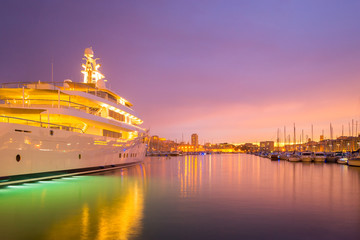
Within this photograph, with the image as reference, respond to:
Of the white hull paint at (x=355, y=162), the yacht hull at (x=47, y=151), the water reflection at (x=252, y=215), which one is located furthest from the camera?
the white hull paint at (x=355, y=162)

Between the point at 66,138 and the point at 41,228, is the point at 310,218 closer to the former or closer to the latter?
the point at 41,228

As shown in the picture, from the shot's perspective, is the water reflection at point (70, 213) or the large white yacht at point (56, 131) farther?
the large white yacht at point (56, 131)

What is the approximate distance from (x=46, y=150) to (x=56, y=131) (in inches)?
57.0

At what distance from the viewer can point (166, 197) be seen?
1359cm

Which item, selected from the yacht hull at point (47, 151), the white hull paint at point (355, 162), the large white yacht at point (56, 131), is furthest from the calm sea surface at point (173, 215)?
the white hull paint at point (355, 162)

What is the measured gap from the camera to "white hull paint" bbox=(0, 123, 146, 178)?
50.9 feet

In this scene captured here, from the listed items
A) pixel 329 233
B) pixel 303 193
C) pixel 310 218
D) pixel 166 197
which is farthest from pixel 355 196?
pixel 166 197

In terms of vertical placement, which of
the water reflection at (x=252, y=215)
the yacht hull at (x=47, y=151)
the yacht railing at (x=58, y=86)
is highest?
the yacht railing at (x=58, y=86)

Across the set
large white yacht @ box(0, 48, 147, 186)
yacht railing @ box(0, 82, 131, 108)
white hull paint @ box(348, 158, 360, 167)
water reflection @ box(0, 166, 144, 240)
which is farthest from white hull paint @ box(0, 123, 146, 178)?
white hull paint @ box(348, 158, 360, 167)

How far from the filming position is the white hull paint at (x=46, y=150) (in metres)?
15.5

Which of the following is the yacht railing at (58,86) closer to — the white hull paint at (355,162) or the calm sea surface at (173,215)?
the calm sea surface at (173,215)

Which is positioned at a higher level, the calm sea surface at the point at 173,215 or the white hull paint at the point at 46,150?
the white hull paint at the point at 46,150

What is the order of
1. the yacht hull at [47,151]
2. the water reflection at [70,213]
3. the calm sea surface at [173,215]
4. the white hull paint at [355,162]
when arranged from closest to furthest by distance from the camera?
the water reflection at [70,213]
the calm sea surface at [173,215]
the yacht hull at [47,151]
the white hull paint at [355,162]

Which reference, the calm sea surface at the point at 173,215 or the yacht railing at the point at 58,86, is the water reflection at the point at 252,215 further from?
the yacht railing at the point at 58,86
